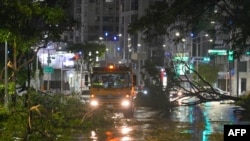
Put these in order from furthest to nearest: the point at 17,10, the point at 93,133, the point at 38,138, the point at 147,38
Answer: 1. the point at 147,38
2. the point at 93,133
3. the point at 38,138
4. the point at 17,10

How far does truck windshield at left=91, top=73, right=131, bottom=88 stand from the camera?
96.1 ft

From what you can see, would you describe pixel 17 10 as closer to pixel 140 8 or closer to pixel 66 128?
pixel 66 128

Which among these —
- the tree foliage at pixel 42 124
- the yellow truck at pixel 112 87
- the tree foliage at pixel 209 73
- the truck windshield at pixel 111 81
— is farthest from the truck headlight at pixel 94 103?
the tree foliage at pixel 209 73

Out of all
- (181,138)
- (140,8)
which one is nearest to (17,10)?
(181,138)

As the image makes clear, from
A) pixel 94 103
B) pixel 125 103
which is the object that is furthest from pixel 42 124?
pixel 125 103

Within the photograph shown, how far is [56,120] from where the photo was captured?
1884cm

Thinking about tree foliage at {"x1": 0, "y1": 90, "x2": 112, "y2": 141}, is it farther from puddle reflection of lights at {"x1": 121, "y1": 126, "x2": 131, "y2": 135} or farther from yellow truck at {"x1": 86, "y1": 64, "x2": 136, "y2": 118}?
Answer: yellow truck at {"x1": 86, "y1": 64, "x2": 136, "y2": 118}

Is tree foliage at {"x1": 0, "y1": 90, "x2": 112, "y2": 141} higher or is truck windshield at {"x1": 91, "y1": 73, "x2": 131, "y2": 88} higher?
truck windshield at {"x1": 91, "y1": 73, "x2": 131, "y2": 88}

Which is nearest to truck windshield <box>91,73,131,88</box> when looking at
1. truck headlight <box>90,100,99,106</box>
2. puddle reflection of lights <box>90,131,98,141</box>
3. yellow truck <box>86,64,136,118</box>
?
yellow truck <box>86,64,136,118</box>

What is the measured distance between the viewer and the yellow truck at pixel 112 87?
29.2 meters

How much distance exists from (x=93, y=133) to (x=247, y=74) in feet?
183

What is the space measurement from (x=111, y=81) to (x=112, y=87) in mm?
328

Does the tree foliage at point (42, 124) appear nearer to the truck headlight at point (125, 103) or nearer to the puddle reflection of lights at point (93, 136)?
the puddle reflection of lights at point (93, 136)

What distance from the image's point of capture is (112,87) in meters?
29.4
